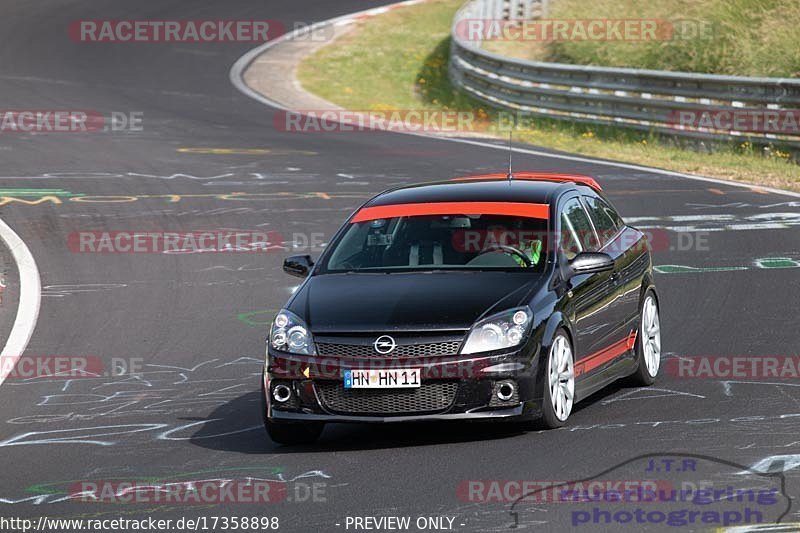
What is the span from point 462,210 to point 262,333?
3.31m

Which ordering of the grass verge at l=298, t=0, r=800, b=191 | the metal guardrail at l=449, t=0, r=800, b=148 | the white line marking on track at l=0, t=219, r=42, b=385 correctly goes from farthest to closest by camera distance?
1. the metal guardrail at l=449, t=0, r=800, b=148
2. the grass verge at l=298, t=0, r=800, b=191
3. the white line marking on track at l=0, t=219, r=42, b=385

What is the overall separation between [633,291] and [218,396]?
10.0 ft

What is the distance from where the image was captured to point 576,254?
10.2m

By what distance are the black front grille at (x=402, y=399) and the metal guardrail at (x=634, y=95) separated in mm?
15030

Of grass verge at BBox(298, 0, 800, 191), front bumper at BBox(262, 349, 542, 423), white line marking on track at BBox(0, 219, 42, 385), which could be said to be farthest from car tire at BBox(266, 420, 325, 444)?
grass verge at BBox(298, 0, 800, 191)

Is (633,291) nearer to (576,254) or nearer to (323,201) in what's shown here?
(576,254)

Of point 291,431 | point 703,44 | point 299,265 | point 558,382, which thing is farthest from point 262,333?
point 703,44

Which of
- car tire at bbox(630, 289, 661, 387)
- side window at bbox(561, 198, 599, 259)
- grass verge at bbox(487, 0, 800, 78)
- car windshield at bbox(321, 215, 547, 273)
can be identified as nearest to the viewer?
car windshield at bbox(321, 215, 547, 273)

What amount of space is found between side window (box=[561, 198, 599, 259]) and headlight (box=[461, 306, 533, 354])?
1.15 metres

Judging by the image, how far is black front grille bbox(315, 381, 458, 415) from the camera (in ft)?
29.1

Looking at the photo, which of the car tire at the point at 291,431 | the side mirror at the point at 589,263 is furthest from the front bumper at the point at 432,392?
the side mirror at the point at 589,263

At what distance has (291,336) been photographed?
30.2 feet

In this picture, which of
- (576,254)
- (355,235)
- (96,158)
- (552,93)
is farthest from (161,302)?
(552,93)

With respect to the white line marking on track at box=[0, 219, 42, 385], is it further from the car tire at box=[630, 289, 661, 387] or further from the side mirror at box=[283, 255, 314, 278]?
the car tire at box=[630, 289, 661, 387]
